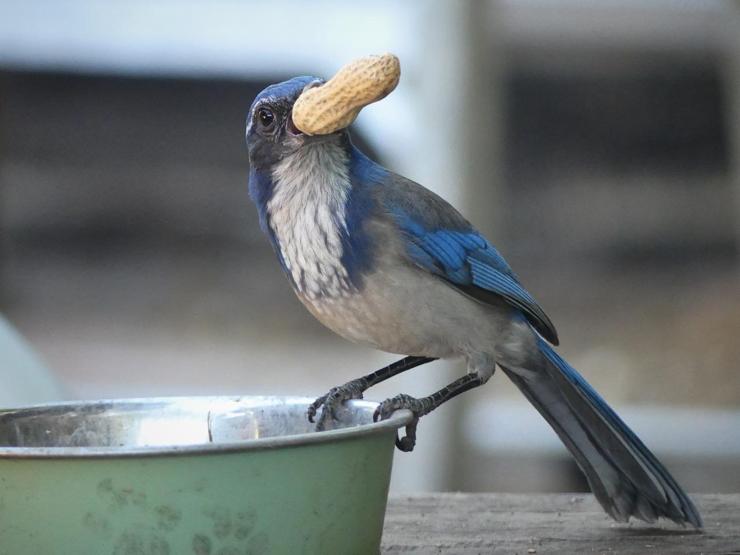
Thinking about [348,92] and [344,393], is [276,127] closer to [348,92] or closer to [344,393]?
[348,92]

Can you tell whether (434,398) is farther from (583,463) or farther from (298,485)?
(298,485)

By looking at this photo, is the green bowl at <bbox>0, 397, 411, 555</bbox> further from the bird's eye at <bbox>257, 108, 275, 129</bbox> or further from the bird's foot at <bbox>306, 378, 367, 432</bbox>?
the bird's eye at <bbox>257, 108, 275, 129</bbox>

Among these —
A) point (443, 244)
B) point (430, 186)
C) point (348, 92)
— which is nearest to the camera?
point (348, 92)

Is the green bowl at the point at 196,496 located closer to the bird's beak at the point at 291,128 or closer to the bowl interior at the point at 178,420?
the bowl interior at the point at 178,420

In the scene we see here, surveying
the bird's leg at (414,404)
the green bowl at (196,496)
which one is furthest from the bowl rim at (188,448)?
the bird's leg at (414,404)

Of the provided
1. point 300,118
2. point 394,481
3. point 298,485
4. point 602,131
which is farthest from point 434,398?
point 602,131

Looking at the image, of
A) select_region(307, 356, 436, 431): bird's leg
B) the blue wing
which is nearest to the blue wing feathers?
the blue wing

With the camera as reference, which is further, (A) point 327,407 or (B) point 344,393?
(B) point 344,393

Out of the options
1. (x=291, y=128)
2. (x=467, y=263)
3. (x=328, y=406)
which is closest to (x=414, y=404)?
(x=328, y=406)
